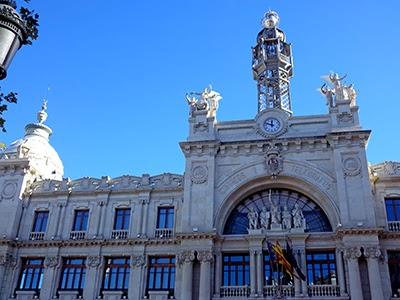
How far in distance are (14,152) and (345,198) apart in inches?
1201

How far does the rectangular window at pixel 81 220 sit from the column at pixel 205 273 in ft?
37.5

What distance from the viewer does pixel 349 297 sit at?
31.3m

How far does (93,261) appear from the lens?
123 ft

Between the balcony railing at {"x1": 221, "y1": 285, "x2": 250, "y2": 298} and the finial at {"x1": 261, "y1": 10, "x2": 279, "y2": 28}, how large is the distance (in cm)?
2852

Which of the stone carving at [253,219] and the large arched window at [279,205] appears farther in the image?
the large arched window at [279,205]

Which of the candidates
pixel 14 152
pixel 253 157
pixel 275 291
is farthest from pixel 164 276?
pixel 14 152

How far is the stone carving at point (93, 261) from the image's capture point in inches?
1464

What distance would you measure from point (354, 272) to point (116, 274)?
18.3 meters

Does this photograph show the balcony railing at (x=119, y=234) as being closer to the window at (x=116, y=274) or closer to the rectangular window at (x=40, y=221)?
the window at (x=116, y=274)

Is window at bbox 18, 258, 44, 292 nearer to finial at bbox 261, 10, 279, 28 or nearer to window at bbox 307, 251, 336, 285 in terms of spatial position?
window at bbox 307, 251, 336, 285

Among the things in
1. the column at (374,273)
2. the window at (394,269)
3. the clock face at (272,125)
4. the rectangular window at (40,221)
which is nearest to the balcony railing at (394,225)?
the window at (394,269)

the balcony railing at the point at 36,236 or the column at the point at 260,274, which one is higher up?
the balcony railing at the point at 36,236

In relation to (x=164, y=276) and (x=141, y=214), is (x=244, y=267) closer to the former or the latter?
(x=164, y=276)

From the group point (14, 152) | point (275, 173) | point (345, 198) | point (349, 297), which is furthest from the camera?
point (14, 152)
